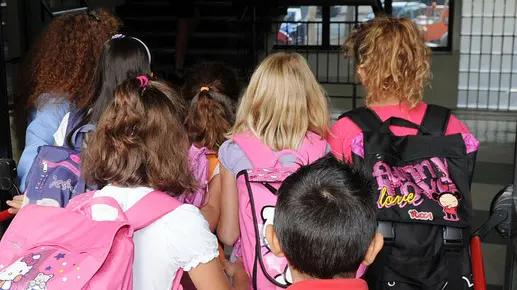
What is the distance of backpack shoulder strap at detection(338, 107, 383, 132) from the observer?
2.14m

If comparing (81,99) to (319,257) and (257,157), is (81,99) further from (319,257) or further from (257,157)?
(319,257)

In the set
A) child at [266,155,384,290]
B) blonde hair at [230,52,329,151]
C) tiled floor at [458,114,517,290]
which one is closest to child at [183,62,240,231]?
blonde hair at [230,52,329,151]

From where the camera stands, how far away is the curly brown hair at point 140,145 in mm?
1687

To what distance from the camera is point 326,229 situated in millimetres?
1276

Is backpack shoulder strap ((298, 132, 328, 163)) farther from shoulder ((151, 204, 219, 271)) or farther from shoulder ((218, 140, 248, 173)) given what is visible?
shoulder ((151, 204, 219, 271))

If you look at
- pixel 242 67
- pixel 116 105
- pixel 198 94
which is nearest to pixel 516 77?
pixel 242 67

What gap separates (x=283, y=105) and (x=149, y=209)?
57 cm

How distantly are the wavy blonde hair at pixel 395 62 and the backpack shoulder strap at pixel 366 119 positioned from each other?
0.25 ft

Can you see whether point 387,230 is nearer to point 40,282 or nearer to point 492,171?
point 40,282

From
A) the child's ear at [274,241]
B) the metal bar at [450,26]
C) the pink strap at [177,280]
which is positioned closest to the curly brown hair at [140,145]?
the pink strap at [177,280]

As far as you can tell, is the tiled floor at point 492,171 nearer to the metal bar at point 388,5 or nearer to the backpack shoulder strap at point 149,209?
the backpack shoulder strap at point 149,209

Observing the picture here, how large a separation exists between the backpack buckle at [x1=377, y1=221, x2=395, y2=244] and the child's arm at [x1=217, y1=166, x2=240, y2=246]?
0.41m

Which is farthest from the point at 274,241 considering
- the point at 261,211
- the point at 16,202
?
the point at 16,202

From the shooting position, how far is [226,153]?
2.07 metres
